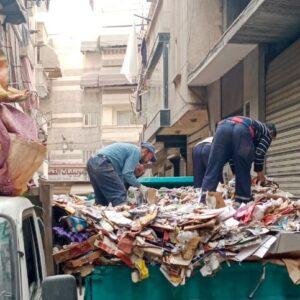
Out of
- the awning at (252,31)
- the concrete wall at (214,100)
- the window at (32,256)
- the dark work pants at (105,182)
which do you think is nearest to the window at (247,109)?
the awning at (252,31)

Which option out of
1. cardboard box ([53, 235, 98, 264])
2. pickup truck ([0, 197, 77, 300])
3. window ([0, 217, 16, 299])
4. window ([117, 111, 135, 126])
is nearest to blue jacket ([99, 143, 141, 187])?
cardboard box ([53, 235, 98, 264])

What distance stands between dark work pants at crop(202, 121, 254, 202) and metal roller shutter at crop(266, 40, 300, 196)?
6.76 ft

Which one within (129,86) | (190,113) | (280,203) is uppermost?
(129,86)

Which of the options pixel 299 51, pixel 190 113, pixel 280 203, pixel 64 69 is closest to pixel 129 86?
pixel 64 69

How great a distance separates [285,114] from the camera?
788 centimetres

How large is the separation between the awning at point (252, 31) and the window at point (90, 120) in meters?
25.5

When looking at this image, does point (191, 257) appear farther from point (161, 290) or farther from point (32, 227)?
point (32, 227)

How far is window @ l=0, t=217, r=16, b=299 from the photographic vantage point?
233cm

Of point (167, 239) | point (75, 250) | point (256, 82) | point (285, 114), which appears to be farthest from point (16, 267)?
point (256, 82)

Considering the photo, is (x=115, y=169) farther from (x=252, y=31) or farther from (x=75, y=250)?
(x=75, y=250)

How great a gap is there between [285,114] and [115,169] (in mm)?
2550

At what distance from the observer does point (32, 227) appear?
9.89ft

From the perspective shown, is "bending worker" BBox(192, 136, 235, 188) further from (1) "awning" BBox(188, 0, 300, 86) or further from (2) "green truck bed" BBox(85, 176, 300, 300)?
(2) "green truck bed" BBox(85, 176, 300, 300)

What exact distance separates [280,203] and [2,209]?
75.7 inches
